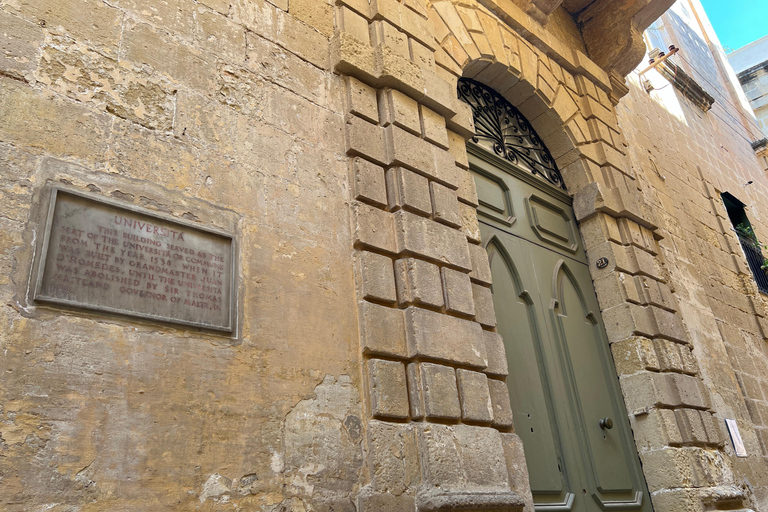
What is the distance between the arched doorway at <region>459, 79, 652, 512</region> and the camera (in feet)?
11.6

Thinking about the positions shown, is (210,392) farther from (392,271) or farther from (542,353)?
(542,353)

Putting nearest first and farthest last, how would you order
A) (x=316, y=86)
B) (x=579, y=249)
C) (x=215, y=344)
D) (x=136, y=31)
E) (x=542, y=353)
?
(x=215, y=344), (x=136, y=31), (x=316, y=86), (x=542, y=353), (x=579, y=249)

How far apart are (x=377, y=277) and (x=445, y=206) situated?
69 centimetres

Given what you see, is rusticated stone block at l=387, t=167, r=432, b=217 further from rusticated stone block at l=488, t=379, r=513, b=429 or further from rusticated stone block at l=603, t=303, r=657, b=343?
rusticated stone block at l=603, t=303, r=657, b=343

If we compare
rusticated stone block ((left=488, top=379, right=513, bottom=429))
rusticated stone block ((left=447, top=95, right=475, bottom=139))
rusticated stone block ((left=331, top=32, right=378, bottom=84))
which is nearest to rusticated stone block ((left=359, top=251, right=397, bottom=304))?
rusticated stone block ((left=488, top=379, right=513, bottom=429))

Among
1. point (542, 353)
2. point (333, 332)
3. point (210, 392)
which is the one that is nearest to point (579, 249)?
point (542, 353)

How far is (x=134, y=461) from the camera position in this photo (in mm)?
1832

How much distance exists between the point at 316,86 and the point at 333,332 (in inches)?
52.9

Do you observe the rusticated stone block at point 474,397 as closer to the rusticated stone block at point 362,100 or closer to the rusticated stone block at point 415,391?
the rusticated stone block at point 415,391

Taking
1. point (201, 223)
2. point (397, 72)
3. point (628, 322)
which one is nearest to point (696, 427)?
point (628, 322)

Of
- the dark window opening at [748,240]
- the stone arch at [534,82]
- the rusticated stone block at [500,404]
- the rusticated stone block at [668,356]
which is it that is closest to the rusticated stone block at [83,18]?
the rusticated stone block at [500,404]

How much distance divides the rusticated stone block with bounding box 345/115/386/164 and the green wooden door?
1170mm

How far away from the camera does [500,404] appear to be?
294 centimetres

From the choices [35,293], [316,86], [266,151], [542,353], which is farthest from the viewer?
[542,353]
